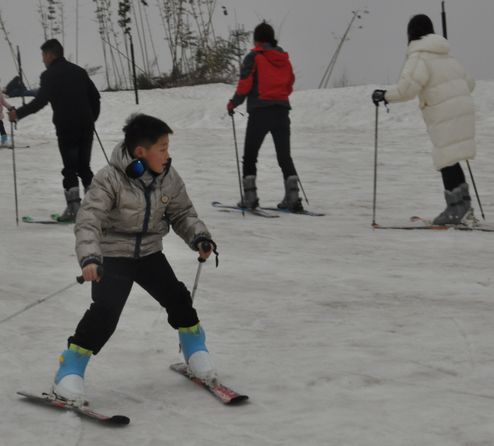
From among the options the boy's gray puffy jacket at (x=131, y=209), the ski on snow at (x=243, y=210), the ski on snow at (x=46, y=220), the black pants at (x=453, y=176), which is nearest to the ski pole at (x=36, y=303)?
the boy's gray puffy jacket at (x=131, y=209)

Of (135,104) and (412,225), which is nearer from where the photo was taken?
(412,225)

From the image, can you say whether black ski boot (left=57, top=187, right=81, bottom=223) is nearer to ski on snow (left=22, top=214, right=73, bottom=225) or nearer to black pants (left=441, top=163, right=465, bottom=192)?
ski on snow (left=22, top=214, right=73, bottom=225)

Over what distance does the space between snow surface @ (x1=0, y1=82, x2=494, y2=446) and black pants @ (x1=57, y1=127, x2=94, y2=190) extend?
0.48 metres

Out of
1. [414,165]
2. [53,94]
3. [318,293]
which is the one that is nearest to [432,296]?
[318,293]

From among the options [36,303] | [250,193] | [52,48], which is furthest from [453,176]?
[36,303]

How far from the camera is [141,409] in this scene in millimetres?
3994

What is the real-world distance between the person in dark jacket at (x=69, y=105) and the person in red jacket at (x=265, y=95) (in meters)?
1.28

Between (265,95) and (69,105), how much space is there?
178cm

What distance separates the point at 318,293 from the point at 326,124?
11868 millimetres

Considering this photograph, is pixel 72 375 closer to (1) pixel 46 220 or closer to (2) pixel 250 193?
(1) pixel 46 220

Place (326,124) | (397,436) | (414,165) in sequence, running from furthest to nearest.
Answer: (326,124) < (414,165) < (397,436)

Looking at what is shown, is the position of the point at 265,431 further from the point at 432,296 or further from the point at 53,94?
the point at 53,94

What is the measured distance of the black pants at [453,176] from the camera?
877 cm

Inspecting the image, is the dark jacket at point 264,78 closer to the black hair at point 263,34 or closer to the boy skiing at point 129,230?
the black hair at point 263,34
